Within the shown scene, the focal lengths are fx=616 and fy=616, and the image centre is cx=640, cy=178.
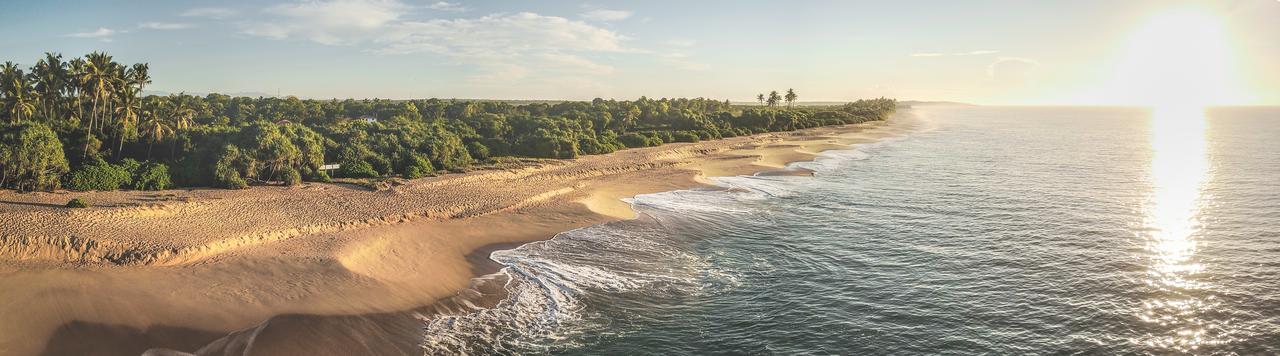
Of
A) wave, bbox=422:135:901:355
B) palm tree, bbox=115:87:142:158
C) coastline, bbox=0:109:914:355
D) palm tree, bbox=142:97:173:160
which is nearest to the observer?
coastline, bbox=0:109:914:355

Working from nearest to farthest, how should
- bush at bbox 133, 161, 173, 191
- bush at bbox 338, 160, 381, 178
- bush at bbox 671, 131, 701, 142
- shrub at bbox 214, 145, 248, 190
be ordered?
bush at bbox 133, 161, 173, 191, shrub at bbox 214, 145, 248, 190, bush at bbox 338, 160, 381, 178, bush at bbox 671, 131, 701, 142

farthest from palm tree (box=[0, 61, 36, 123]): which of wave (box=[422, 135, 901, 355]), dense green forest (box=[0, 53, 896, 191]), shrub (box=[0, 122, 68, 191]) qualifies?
wave (box=[422, 135, 901, 355])

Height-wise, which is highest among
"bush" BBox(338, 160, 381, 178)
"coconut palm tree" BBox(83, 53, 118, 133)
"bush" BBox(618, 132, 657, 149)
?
"coconut palm tree" BBox(83, 53, 118, 133)

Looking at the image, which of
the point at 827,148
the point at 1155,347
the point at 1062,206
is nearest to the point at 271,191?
the point at 1155,347

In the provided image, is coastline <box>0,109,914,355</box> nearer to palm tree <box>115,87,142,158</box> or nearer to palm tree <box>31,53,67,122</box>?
palm tree <box>115,87,142,158</box>

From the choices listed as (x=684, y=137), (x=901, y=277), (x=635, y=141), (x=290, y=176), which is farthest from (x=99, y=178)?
(x=684, y=137)

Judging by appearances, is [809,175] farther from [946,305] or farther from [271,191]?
[271,191]

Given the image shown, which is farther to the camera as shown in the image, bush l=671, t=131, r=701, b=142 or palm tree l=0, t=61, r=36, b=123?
bush l=671, t=131, r=701, b=142
